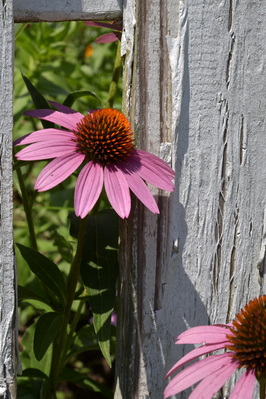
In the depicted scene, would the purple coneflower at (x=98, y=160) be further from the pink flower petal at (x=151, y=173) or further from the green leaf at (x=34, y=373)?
the green leaf at (x=34, y=373)

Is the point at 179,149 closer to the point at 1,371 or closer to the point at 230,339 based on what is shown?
the point at 230,339

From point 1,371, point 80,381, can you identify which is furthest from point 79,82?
point 1,371

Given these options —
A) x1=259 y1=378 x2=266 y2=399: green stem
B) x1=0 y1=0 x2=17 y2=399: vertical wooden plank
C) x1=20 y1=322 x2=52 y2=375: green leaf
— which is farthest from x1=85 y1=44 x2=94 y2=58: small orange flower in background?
x1=259 y1=378 x2=266 y2=399: green stem

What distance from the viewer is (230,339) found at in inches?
40.4

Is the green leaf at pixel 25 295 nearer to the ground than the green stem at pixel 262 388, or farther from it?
farther from it

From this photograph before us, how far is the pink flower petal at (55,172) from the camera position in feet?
3.46

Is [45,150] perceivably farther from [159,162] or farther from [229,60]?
[229,60]

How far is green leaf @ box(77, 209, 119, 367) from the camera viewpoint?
3.74 feet

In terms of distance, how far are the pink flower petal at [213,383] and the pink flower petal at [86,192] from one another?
0.30 metres

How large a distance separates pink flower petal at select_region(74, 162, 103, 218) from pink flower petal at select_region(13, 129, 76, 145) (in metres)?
0.09

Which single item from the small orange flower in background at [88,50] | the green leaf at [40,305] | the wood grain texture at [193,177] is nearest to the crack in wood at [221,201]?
the wood grain texture at [193,177]

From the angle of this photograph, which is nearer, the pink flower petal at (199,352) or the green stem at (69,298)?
the pink flower petal at (199,352)

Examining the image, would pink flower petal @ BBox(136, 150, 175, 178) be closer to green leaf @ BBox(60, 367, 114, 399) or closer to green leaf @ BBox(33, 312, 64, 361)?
green leaf @ BBox(33, 312, 64, 361)

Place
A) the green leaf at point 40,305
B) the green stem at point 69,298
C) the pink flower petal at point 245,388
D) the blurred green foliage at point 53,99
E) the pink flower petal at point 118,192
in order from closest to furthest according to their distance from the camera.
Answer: the pink flower petal at point 245,388 → the pink flower petal at point 118,192 → the green stem at point 69,298 → the green leaf at point 40,305 → the blurred green foliage at point 53,99
